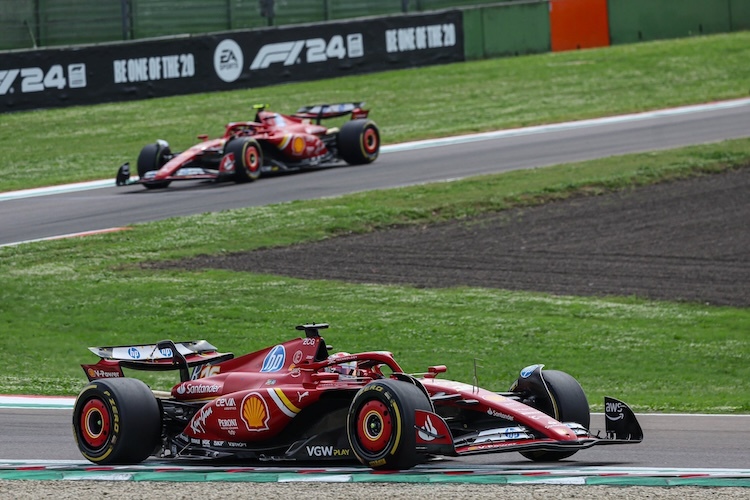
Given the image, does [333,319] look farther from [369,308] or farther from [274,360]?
[274,360]

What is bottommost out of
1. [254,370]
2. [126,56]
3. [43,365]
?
[43,365]

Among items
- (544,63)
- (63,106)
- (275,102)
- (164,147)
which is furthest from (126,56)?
(544,63)

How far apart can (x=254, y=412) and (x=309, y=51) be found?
2612cm

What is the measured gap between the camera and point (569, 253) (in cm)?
2136

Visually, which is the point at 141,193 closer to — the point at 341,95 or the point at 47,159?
the point at 47,159

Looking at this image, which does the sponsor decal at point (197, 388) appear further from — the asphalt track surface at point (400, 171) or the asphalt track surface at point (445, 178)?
the asphalt track surface at point (400, 171)

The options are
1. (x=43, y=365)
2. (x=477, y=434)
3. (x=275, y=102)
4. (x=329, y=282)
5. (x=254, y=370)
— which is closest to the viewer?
(x=477, y=434)

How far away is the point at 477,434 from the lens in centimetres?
930

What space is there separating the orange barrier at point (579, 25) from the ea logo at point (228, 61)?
34.6ft

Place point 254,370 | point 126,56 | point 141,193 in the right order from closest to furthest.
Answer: point 254,370, point 141,193, point 126,56

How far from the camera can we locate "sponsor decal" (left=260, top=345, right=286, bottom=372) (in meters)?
10.3

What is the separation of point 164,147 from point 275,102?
27.3 ft

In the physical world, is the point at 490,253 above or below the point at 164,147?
below

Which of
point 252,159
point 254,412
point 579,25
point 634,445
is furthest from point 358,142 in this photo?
point 254,412
